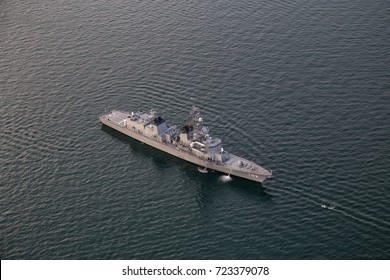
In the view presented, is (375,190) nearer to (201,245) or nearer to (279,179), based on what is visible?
(279,179)

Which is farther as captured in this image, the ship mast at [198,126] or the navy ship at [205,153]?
the ship mast at [198,126]

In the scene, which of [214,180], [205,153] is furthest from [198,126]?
[214,180]

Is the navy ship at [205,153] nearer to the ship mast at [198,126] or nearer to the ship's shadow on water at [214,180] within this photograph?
the ship mast at [198,126]

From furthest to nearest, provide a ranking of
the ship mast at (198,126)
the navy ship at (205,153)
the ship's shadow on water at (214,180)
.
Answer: the ship mast at (198,126)
the navy ship at (205,153)
the ship's shadow on water at (214,180)

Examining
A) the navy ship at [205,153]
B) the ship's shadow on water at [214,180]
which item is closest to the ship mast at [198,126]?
the navy ship at [205,153]

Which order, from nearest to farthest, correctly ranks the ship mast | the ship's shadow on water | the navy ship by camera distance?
the ship's shadow on water < the navy ship < the ship mast

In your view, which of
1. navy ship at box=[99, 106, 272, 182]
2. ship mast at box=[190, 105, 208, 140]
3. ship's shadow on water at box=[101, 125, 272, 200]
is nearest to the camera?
ship's shadow on water at box=[101, 125, 272, 200]

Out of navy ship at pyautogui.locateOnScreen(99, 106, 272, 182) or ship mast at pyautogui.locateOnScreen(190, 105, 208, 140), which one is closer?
navy ship at pyautogui.locateOnScreen(99, 106, 272, 182)

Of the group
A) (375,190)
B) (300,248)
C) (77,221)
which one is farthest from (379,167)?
(77,221)

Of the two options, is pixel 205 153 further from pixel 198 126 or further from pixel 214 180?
pixel 198 126

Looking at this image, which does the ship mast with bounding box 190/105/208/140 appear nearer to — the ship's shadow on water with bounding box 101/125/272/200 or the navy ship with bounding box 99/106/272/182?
the navy ship with bounding box 99/106/272/182

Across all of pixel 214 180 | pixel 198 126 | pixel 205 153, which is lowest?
pixel 214 180

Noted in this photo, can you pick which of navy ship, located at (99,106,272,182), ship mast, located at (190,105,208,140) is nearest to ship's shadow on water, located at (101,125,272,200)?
navy ship, located at (99,106,272,182)
